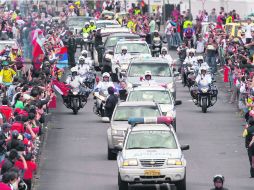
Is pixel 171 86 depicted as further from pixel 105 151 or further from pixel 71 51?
pixel 71 51

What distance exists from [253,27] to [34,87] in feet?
72.3

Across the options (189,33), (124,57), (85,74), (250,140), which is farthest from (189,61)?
(250,140)

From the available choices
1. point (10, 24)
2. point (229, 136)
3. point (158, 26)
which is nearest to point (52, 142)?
point (229, 136)

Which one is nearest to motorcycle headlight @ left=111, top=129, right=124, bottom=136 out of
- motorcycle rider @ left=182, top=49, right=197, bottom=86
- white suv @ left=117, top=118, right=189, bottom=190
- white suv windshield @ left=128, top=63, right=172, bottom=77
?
white suv @ left=117, top=118, right=189, bottom=190

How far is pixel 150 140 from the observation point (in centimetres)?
3081

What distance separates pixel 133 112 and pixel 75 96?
9.56 m

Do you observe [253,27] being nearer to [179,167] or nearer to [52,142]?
[52,142]

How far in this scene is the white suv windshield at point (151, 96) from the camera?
40.2m

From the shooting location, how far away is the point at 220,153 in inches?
1457

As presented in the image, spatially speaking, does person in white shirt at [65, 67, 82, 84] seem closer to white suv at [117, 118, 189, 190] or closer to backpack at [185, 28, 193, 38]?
white suv at [117, 118, 189, 190]

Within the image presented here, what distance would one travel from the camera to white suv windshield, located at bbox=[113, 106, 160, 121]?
36.0 m

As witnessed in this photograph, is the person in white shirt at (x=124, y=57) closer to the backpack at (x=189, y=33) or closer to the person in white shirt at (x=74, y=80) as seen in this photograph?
the person in white shirt at (x=74, y=80)

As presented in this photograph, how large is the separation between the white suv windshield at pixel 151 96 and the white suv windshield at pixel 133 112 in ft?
11.6

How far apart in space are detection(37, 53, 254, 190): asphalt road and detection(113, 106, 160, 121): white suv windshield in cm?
116
